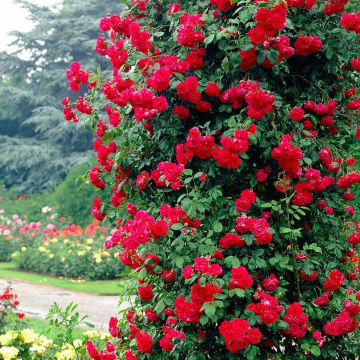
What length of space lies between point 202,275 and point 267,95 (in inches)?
30.6

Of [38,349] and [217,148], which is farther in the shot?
[38,349]

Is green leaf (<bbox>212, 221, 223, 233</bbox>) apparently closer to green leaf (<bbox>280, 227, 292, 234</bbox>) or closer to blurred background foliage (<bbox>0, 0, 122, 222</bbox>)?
green leaf (<bbox>280, 227, 292, 234</bbox>)

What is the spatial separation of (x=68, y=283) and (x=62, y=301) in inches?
61.1

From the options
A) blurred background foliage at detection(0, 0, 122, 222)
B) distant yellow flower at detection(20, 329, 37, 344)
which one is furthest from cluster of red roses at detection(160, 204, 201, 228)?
blurred background foliage at detection(0, 0, 122, 222)

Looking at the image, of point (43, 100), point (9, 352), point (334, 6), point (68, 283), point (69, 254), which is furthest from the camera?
point (43, 100)

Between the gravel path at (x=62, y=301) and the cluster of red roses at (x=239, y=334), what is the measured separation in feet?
12.0

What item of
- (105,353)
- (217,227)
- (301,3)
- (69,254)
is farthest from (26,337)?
(69,254)

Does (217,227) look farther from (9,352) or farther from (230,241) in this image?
(9,352)

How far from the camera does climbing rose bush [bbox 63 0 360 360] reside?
7.25 ft

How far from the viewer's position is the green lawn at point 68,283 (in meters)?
7.86

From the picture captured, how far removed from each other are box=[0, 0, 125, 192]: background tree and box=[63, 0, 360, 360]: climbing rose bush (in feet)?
57.6

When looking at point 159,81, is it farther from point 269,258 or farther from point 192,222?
point 269,258

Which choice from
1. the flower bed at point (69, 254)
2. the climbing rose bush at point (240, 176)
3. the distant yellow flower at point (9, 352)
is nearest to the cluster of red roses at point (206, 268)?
the climbing rose bush at point (240, 176)

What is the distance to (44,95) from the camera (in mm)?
21688
